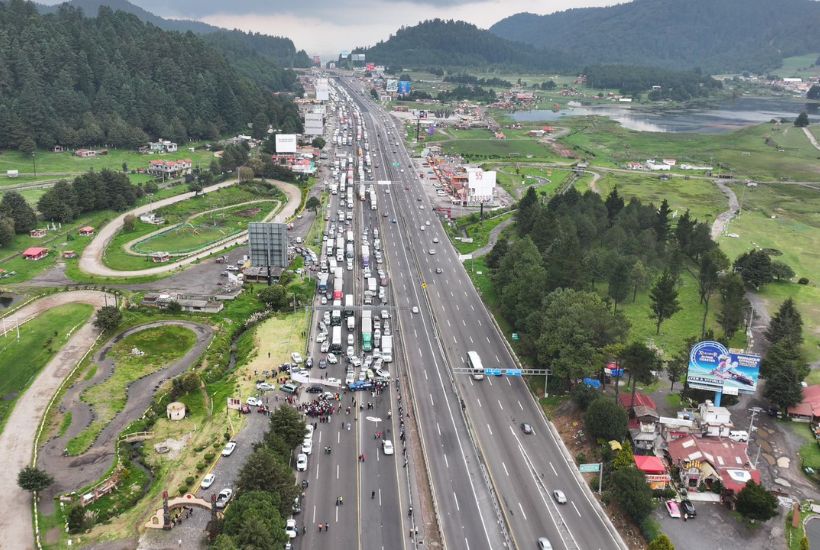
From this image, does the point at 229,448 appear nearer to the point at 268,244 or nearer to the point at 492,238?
the point at 268,244

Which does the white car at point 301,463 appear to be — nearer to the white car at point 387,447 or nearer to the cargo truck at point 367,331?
the white car at point 387,447

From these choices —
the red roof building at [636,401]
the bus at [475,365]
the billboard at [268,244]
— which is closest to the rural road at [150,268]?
the billboard at [268,244]

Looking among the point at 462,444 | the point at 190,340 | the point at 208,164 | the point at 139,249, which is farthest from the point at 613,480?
the point at 208,164

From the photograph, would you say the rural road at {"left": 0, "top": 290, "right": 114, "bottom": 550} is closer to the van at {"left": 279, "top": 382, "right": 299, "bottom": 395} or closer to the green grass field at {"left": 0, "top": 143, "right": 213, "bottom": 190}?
the van at {"left": 279, "top": 382, "right": 299, "bottom": 395}

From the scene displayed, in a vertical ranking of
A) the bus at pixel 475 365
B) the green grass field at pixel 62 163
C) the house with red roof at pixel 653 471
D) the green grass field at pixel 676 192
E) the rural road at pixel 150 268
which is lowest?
the house with red roof at pixel 653 471

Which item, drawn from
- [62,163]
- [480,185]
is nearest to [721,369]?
[480,185]

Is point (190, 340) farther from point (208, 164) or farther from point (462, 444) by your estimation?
point (208, 164)
